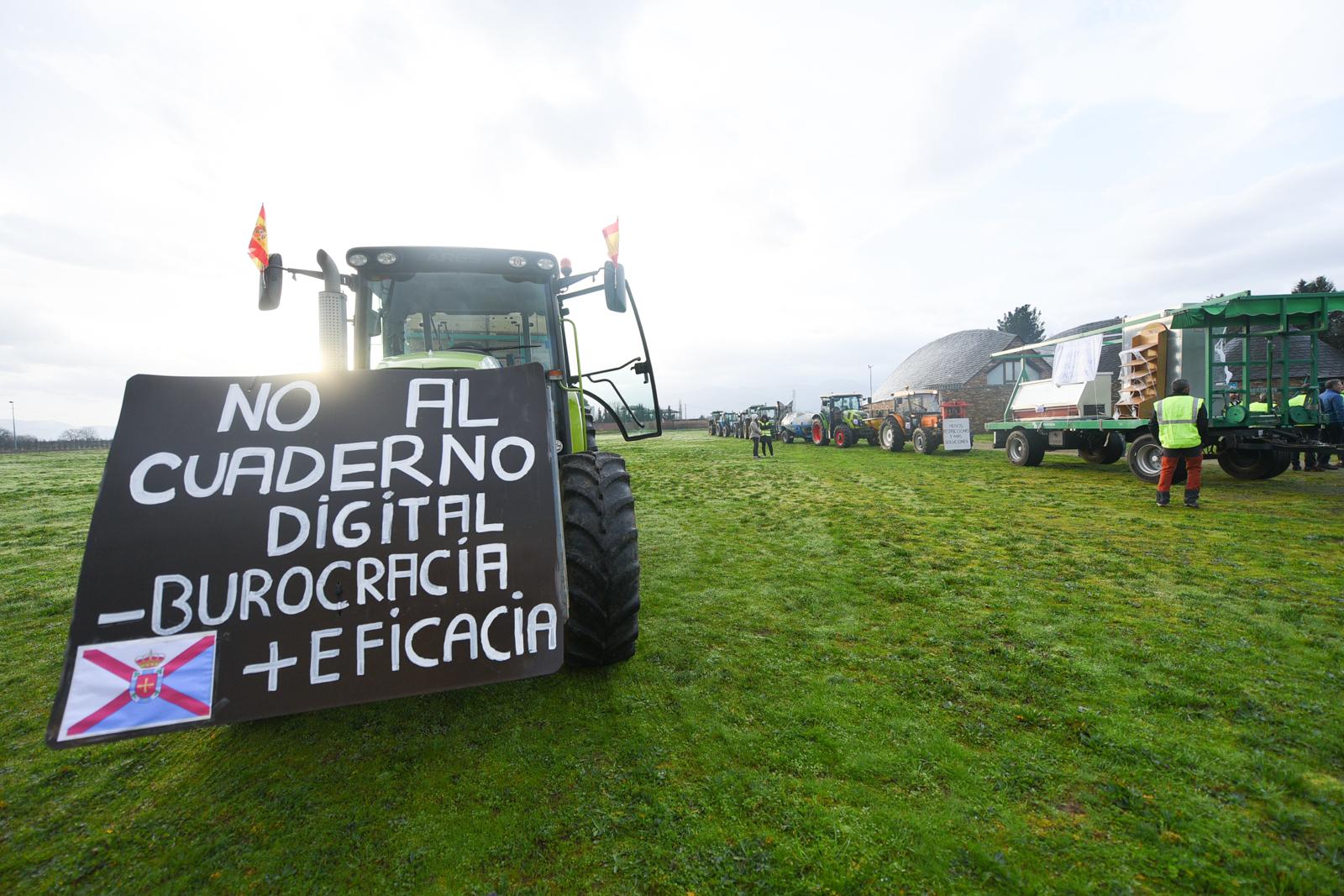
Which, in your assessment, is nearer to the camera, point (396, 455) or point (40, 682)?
point (396, 455)

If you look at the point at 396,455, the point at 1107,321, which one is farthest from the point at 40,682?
the point at 1107,321

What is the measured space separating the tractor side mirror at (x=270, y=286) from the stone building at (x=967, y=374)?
1881 centimetres

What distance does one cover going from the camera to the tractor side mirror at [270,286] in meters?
3.21

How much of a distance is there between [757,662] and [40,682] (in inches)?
151

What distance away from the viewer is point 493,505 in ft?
7.09

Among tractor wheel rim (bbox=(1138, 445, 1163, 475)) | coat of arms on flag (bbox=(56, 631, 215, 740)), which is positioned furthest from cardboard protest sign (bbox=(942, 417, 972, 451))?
coat of arms on flag (bbox=(56, 631, 215, 740))

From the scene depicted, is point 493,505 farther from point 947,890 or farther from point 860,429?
point 860,429

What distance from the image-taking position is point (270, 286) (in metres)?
3.23

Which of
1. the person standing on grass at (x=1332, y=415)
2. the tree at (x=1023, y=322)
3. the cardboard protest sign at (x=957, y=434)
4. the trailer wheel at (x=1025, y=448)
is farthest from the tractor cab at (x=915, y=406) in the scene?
the tree at (x=1023, y=322)

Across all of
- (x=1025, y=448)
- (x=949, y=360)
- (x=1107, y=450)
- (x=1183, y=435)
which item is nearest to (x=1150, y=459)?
(x=1107, y=450)

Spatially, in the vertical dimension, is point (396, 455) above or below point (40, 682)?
above

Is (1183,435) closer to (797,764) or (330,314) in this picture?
(797,764)

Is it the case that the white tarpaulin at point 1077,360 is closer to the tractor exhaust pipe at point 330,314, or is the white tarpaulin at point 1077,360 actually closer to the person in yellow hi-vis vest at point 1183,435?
the person in yellow hi-vis vest at point 1183,435

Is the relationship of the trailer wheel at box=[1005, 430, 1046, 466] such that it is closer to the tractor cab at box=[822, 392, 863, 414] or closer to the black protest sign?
the tractor cab at box=[822, 392, 863, 414]
